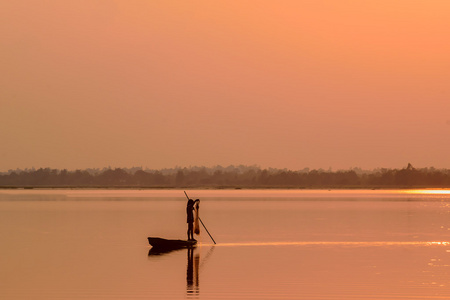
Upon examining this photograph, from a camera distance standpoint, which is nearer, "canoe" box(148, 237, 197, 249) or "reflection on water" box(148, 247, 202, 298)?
"reflection on water" box(148, 247, 202, 298)

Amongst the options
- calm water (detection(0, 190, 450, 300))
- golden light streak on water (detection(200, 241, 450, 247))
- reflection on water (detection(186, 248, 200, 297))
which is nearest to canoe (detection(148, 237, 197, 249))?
calm water (detection(0, 190, 450, 300))

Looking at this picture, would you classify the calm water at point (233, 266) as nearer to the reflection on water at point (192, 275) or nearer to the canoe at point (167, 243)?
the reflection on water at point (192, 275)

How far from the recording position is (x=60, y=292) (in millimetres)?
25344

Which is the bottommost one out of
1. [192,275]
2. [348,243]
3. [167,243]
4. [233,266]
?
[192,275]

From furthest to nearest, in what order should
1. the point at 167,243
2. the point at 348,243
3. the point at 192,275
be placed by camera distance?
the point at 348,243, the point at 167,243, the point at 192,275

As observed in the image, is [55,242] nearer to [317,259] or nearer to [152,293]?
[317,259]

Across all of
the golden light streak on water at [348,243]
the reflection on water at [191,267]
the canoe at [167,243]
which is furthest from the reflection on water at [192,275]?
the golden light streak on water at [348,243]

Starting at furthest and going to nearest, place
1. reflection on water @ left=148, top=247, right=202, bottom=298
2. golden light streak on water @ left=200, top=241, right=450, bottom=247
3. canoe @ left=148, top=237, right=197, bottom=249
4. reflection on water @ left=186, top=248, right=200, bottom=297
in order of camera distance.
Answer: golden light streak on water @ left=200, top=241, right=450, bottom=247, canoe @ left=148, top=237, right=197, bottom=249, reflection on water @ left=148, top=247, right=202, bottom=298, reflection on water @ left=186, top=248, right=200, bottom=297

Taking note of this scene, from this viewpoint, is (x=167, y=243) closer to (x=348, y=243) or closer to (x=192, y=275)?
(x=348, y=243)

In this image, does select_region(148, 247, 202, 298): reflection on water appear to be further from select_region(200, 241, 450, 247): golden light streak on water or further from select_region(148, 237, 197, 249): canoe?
select_region(200, 241, 450, 247): golden light streak on water

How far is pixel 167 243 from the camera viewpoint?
40938 mm

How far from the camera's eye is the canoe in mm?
40534

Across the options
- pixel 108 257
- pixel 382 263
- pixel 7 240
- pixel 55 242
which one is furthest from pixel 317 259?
pixel 7 240

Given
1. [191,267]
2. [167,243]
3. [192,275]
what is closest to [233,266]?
[191,267]
